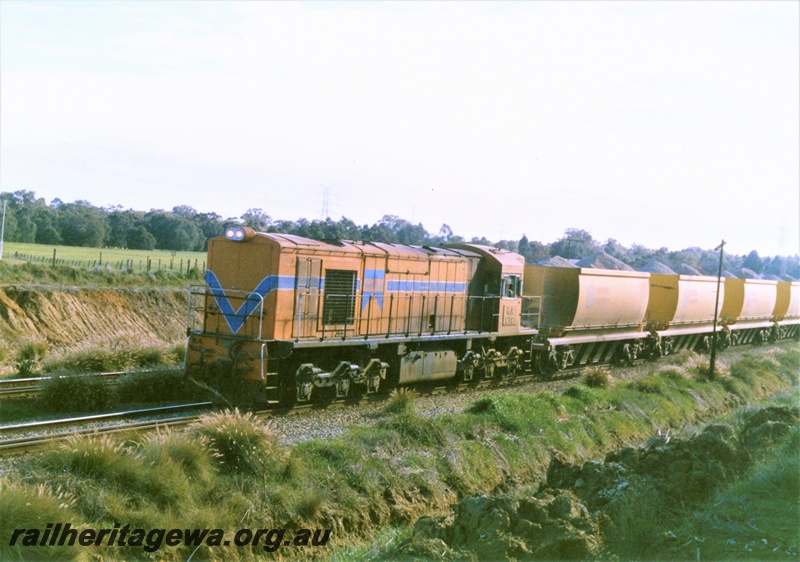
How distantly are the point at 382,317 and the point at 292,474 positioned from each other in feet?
23.4

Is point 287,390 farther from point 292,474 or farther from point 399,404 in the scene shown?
point 292,474

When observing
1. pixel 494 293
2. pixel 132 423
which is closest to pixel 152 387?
pixel 132 423

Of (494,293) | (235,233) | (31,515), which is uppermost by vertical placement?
(235,233)

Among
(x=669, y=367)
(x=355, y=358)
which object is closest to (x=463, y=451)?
(x=355, y=358)

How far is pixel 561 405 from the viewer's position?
17.3 m

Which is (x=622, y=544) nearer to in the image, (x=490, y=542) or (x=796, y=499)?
(x=490, y=542)

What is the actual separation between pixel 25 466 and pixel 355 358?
320 inches

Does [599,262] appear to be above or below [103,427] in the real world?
above

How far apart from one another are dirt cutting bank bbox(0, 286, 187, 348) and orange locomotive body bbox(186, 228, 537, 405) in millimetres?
10633

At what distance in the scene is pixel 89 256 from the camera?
4441 centimetres

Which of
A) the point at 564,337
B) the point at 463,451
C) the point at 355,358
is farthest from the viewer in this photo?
the point at 564,337

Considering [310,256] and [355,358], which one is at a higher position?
[310,256]

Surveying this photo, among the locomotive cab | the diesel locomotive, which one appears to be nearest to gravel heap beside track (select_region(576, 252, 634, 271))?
the diesel locomotive

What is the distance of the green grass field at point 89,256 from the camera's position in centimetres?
3969
